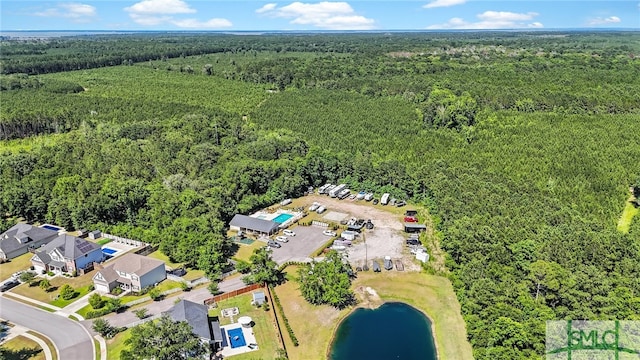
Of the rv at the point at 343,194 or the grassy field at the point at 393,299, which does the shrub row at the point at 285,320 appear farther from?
the rv at the point at 343,194

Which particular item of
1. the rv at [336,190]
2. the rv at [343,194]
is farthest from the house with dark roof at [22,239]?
the rv at [343,194]

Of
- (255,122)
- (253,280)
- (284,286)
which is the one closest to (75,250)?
(253,280)

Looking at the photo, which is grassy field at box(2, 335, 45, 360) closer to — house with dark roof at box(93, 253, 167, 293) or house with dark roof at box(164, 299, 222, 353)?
house with dark roof at box(93, 253, 167, 293)

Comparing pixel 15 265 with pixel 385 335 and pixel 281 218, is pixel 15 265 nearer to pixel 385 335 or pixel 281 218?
pixel 281 218

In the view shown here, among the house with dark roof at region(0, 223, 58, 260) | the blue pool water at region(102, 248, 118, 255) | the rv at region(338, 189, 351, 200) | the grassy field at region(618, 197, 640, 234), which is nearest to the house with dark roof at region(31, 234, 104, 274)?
the blue pool water at region(102, 248, 118, 255)

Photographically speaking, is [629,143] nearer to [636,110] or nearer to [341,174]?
[636,110]

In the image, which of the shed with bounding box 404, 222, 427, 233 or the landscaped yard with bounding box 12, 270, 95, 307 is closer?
→ the landscaped yard with bounding box 12, 270, 95, 307

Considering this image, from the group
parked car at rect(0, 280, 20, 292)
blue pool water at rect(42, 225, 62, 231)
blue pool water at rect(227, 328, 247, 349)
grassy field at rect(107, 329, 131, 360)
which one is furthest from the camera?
blue pool water at rect(42, 225, 62, 231)
